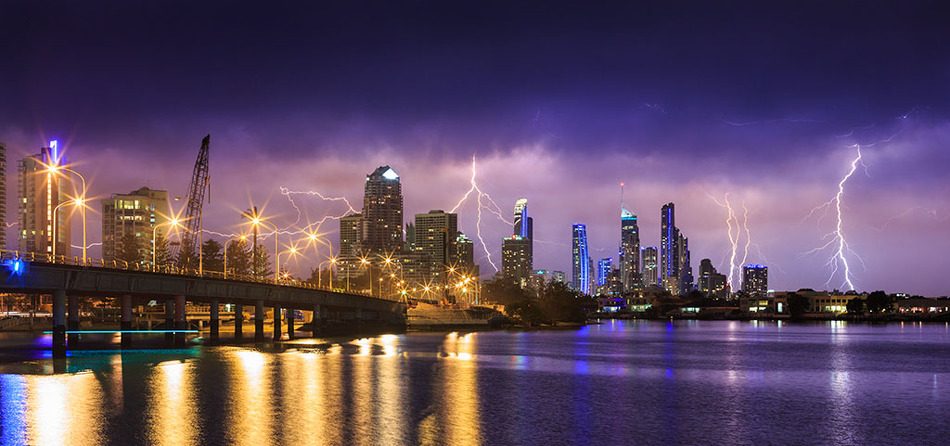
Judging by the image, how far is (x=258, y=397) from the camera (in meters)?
52.0

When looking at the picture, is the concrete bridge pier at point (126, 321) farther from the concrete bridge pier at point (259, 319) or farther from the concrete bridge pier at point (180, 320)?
the concrete bridge pier at point (259, 319)

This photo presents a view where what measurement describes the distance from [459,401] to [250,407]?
12.2 metres

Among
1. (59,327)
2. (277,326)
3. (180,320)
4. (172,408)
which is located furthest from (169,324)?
(172,408)

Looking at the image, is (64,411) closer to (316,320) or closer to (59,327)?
(59,327)

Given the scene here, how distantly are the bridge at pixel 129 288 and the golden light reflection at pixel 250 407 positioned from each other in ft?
75.0

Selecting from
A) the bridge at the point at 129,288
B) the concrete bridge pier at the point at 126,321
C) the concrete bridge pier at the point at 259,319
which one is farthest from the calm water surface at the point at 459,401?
the concrete bridge pier at the point at 259,319

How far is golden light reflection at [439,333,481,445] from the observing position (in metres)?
39.0

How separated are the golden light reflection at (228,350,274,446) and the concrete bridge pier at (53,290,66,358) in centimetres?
2013

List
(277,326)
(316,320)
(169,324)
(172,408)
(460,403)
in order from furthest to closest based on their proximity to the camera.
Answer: (316,320)
(277,326)
(169,324)
(460,403)
(172,408)

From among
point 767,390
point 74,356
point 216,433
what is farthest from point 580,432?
point 74,356

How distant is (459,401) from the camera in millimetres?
52000

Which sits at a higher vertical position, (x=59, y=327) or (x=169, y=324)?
(x=59, y=327)

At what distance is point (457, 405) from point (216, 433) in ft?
51.3

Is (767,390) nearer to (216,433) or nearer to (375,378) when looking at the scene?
(375,378)
